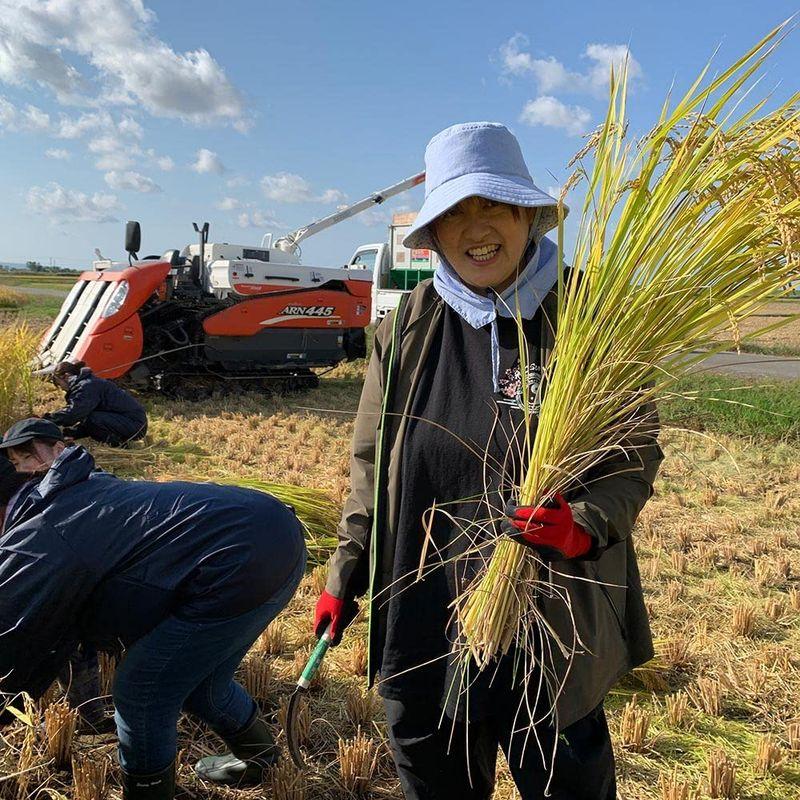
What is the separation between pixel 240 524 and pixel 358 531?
1.31ft

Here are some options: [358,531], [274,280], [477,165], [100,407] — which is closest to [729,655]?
[358,531]

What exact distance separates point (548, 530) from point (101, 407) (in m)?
5.80

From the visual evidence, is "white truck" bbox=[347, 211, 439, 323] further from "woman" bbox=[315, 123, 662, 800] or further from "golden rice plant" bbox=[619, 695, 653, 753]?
"woman" bbox=[315, 123, 662, 800]

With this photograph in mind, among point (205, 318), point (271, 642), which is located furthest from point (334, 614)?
point (205, 318)

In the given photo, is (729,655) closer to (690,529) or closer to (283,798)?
(690,529)

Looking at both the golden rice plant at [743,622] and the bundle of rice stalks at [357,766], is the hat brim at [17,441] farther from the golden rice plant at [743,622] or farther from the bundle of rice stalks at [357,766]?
the golden rice plant at [743,622]

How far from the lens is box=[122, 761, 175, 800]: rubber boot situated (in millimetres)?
1910

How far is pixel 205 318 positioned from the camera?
26.8 feet

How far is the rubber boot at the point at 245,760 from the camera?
218 cm

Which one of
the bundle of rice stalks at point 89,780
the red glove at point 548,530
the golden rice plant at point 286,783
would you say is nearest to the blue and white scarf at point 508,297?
the red glove at point 548,530

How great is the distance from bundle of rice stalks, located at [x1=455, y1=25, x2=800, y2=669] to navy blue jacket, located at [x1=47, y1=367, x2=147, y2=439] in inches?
214

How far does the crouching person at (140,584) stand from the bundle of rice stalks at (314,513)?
193 cm

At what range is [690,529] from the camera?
15.1ft

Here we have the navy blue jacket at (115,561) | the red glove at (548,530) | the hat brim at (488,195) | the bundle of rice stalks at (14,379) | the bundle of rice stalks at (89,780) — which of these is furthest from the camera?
the bundle of rice stalks at (14,379)
